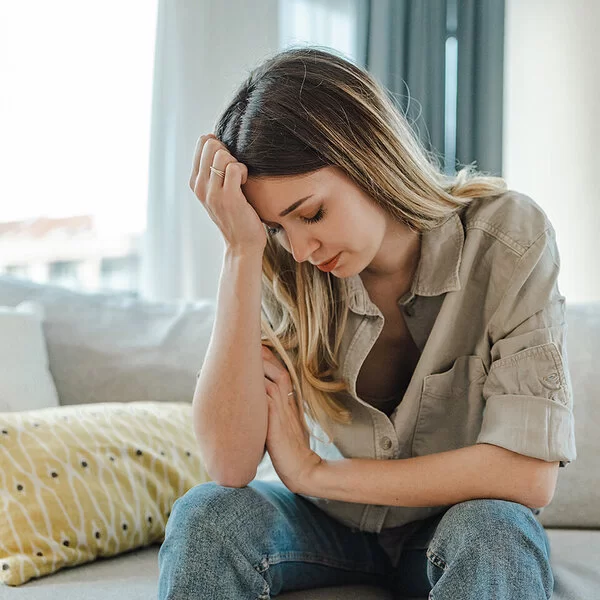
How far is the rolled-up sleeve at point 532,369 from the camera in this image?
1.10 metres

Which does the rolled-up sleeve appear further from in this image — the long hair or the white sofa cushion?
the white sofa cushion

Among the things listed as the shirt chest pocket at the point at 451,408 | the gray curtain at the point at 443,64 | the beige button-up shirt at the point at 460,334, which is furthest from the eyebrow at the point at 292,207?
the gray curtain at the point at 443,64

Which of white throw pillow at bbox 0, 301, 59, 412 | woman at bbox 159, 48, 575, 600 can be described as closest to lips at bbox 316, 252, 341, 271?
woman at bbox 159, 48, 575, 600

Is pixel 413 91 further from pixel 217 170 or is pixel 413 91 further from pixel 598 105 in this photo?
pixel 217 170

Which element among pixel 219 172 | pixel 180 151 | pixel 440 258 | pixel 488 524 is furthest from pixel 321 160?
pixel 180 151

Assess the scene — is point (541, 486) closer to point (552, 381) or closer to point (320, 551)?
point (552, 381)

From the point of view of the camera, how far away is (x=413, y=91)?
108 inches

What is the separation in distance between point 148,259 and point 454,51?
1220 millimetres

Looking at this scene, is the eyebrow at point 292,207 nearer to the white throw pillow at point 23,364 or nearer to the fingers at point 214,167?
the fingers at point 214,167

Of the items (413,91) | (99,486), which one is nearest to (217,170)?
(99,486)

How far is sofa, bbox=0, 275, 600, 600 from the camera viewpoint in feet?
5.22

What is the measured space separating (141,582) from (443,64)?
202cm

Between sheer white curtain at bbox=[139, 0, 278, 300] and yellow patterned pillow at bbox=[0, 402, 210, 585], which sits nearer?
yellow patterned pillow at bbox=[0, 402, 210, 585]

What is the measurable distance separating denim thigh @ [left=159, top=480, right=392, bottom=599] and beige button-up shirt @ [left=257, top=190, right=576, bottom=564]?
0.04m
